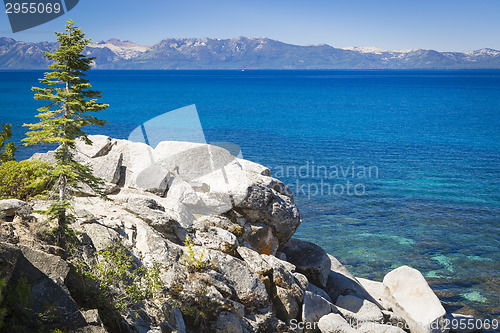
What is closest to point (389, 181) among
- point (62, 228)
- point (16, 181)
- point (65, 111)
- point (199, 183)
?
point (199, 183)

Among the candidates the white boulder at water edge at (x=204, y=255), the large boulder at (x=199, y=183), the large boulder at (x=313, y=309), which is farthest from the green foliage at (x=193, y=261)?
the large boulder at (x=313, y=309)

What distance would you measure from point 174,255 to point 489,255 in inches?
1021

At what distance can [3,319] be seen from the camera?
902 centimetres

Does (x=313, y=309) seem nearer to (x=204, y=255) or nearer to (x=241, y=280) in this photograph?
(x=241, y=280)

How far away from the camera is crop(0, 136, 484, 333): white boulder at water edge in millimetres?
11664

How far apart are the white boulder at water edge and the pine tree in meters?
1.56

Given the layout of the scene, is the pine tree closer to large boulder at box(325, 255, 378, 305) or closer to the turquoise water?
large boulder at box(325, 255, 378, 305)

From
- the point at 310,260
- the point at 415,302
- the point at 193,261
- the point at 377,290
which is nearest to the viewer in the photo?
the point at 193,261

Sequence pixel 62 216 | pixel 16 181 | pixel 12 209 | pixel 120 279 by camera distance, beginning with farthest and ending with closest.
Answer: pixel 16 181 < pixel 12 209 < pixel 120 279 < pixel 62 216

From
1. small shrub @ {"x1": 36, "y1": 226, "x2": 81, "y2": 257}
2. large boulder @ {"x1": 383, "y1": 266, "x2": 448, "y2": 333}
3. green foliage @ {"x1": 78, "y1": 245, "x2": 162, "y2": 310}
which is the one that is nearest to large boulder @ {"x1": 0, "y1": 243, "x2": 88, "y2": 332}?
green foliage @ {"x1": 78, "y1": 245, "x2": 162, "y2": 310}

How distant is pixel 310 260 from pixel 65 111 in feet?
49.3

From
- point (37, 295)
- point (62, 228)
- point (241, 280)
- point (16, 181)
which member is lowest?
point (241, 280)

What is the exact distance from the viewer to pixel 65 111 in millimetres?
12016

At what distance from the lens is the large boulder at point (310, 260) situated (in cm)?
2205
